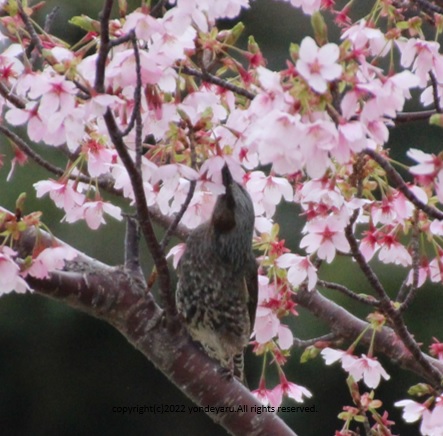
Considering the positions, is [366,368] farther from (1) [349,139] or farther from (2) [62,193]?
(1) [349,139]

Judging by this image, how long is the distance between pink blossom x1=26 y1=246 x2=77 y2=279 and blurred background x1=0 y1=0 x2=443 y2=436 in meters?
4.22

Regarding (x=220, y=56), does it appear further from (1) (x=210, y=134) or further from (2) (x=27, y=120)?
(2) (x=27, y=120)

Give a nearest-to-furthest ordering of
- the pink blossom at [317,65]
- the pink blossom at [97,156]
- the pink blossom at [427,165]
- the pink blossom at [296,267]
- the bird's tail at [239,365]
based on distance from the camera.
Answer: the pink blossom at [317,65] < the pink blossom at [427,165] < the pink blossom at [97,156] < the pink blossom at [296,267] < the bird's tail at [239,365]

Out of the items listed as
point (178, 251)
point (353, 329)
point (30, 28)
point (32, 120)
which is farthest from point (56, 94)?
point (353, 329)

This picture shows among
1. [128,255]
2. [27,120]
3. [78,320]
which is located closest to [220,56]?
[27,120]

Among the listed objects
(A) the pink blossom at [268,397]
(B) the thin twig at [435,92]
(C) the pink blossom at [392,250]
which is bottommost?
(A) the pink blossom at [268,397]

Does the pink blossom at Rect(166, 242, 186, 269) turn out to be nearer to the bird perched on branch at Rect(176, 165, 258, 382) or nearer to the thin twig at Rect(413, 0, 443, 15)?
the bird perched on branch at Rect(176, 165, 258, 382)

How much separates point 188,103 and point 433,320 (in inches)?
186

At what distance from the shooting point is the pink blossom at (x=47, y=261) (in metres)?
1.97

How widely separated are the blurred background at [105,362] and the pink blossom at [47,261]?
4.22 meters

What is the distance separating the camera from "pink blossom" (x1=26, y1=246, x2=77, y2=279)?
1.97 metres

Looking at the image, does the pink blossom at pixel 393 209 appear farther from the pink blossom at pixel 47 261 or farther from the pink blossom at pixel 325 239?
the pink blossom at pixel 47 261

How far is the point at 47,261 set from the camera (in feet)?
6.51

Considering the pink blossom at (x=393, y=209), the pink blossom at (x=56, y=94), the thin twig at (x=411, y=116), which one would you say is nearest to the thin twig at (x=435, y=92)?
the thin twig at (x=411, y=116)
